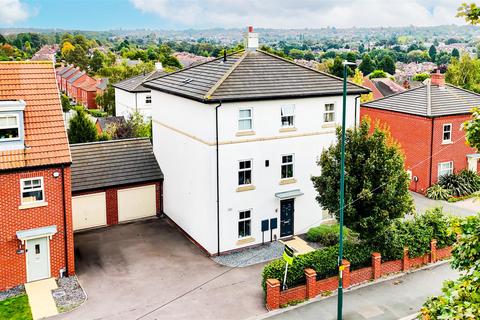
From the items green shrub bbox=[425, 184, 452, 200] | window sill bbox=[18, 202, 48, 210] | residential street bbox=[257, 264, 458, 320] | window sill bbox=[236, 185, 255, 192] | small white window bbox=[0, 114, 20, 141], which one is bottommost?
residential street bbox=[257, 264, 458, 320]

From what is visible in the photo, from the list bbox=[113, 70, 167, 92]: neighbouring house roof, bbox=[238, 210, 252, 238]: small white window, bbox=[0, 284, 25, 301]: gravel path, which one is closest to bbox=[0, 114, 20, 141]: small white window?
bbox=[0, 284, 25, 301]: gravel path

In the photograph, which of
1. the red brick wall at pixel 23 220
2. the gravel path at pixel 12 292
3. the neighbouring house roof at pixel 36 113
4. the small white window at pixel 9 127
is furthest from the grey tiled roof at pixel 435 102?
the gravel path at pixel 12 292

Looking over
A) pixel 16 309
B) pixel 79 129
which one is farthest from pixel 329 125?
pixel 79 129

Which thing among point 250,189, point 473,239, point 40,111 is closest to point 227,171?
point 250,189

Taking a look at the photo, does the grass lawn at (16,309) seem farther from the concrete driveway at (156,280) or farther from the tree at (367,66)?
the tree at (367,66)

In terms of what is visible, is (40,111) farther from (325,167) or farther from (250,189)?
(325,167)

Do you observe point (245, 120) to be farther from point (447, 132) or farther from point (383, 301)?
point (447, 132)

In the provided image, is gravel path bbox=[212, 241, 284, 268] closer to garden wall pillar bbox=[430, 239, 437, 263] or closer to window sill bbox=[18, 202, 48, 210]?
garden wall pillar bbox=[430, 239, 437, 263]
